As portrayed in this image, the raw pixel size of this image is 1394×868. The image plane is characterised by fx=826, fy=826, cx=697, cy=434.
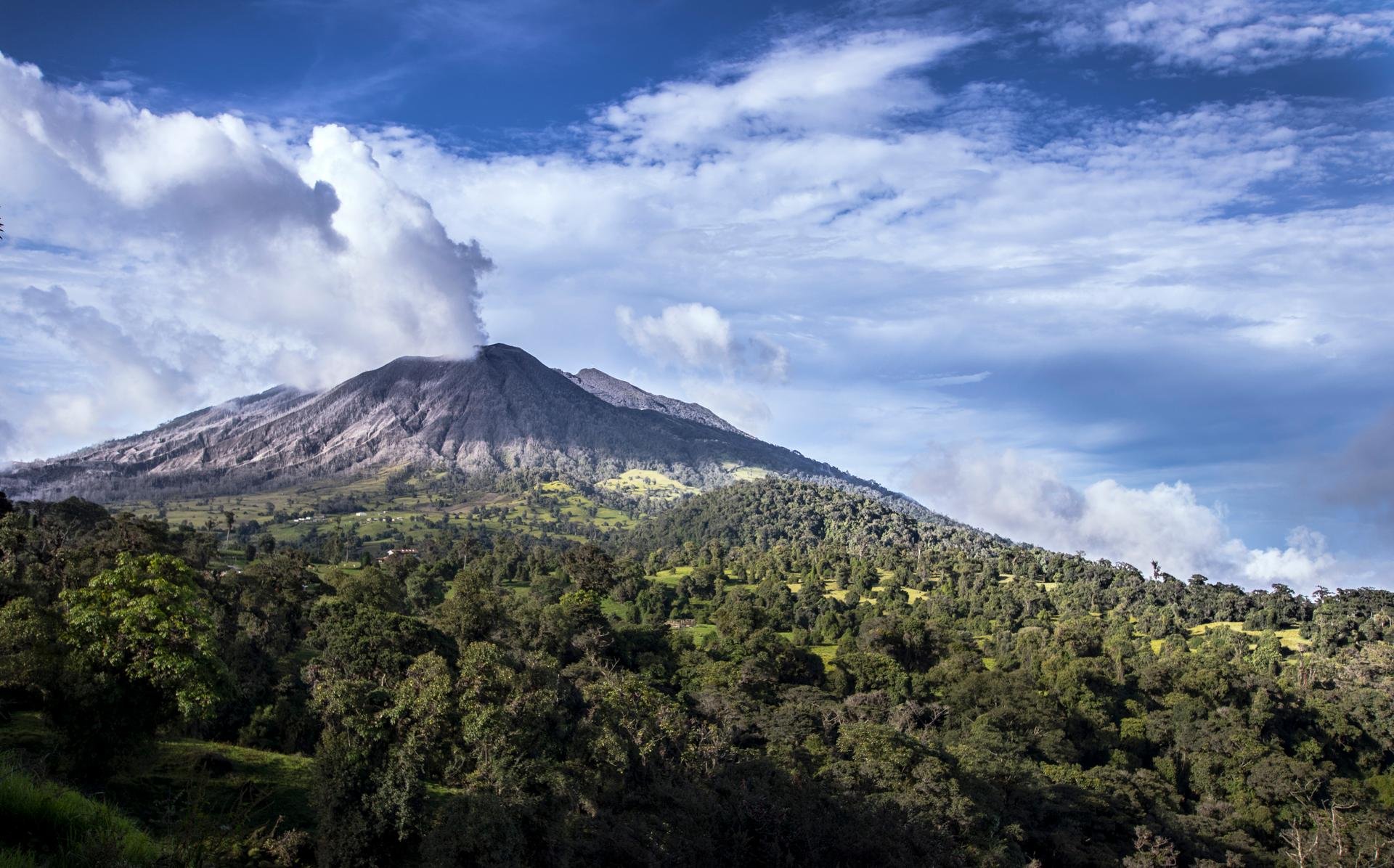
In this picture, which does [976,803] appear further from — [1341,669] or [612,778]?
[1341,669]

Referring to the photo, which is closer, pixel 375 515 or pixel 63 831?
pixel 63 831

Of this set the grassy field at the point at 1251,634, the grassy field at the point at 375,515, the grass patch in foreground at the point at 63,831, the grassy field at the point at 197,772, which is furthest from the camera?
the grassy field at the point at 375,515

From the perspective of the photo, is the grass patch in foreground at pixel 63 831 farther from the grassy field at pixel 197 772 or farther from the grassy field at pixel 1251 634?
the grassy field at pixel 1251 634

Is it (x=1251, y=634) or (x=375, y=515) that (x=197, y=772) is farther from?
(x=375, y=515)

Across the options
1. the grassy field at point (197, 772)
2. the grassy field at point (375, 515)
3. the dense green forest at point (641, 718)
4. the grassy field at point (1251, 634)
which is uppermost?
the grassy field at point (375, 515)

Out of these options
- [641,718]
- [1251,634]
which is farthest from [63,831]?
[1251,634]

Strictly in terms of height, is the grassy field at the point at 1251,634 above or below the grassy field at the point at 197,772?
above

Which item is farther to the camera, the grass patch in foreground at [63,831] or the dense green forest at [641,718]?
the dense green forest at [641,718]

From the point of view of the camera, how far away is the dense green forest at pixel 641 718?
68.4ft

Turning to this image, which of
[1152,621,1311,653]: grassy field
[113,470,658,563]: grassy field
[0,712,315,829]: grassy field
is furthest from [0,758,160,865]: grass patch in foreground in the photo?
[113,470,658,563]: grassy field

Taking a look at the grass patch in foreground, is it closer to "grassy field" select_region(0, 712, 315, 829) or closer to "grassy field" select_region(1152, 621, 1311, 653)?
"grassy field" select_region(0, 712, 315, 829)

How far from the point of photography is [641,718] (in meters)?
33.6

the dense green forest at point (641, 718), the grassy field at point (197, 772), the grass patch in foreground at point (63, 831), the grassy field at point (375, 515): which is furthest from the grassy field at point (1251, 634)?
the grassy field at point (375, 515)

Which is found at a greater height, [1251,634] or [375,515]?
[375,515]
